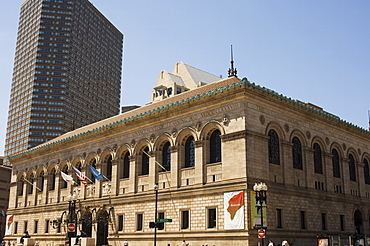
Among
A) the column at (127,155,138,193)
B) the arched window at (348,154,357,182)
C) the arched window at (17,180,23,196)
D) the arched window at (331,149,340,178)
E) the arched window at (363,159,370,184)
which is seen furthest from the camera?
the arched window at (17,180,23,196)

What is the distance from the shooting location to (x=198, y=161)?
137 ft

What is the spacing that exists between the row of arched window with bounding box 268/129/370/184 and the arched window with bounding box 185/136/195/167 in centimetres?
736

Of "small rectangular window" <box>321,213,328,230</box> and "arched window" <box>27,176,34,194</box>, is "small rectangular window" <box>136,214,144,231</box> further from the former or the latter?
"arched window" <box>27,176,34,194</box>

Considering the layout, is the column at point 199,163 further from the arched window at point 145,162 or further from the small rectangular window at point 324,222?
the small rectangular window at point 324,222

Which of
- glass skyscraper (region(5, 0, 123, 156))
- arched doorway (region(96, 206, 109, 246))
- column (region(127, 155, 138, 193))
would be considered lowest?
arched doorway (region(96, 206, 109, 246))

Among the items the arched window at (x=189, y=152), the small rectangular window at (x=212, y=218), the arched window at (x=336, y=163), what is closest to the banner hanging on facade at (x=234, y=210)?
the small rectangular window at (x=212, y=218)

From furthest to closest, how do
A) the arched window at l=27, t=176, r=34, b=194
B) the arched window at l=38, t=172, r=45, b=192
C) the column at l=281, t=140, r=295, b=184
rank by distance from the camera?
the arched window at l=27, t=176, r=34, b=194 < the arched window at l=38, t=172, r=45, b=192 < the column at l=281, t=140, r=295, b=184

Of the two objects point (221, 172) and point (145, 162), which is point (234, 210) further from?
point (145, 162)

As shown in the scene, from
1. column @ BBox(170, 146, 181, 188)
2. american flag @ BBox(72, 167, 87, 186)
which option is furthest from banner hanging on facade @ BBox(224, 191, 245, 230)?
american flag @ BBox(72, 167, 87, 186)

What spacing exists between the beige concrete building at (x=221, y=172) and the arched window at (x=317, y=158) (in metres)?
0.10

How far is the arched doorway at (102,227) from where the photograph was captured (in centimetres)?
5084

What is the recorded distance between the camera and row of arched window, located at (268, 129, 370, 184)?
41250 millimetres

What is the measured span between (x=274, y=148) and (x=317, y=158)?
7.45 meters

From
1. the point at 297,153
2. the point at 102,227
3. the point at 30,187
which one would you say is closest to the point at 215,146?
the point at 297,153
